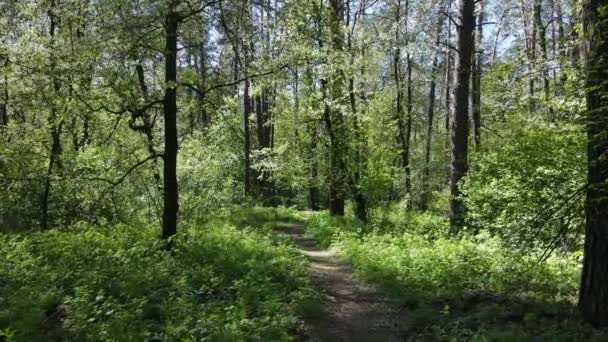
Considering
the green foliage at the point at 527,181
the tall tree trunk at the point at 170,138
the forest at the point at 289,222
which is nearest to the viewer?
the forest at the point at 289,222

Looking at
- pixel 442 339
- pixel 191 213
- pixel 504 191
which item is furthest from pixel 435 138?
pixel 442 339

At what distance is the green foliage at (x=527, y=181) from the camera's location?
8.31 m

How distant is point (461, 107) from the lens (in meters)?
11.5

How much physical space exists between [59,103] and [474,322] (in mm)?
9254

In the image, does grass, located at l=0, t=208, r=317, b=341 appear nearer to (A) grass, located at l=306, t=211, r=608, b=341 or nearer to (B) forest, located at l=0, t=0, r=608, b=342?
(B) forest, located at l=0, t=0, r=608, b=342

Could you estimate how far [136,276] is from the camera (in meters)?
7.71

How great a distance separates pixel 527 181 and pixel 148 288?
6957mm

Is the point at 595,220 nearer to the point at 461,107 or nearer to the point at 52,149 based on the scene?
the point at 461,107

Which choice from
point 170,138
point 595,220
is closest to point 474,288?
point 595,220

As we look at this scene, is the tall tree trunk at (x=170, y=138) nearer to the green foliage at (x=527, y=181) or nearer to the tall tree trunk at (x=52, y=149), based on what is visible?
the tall tree trunk at (x=52, y=149)

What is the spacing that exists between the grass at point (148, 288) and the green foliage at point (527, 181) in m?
3.90

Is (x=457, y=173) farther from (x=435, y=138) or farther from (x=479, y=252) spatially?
(x=435, y=138)

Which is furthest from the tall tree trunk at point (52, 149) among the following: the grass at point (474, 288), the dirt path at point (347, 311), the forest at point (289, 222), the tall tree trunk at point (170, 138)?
the grass at point (474, 288)

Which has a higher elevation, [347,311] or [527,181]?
[527,181]
